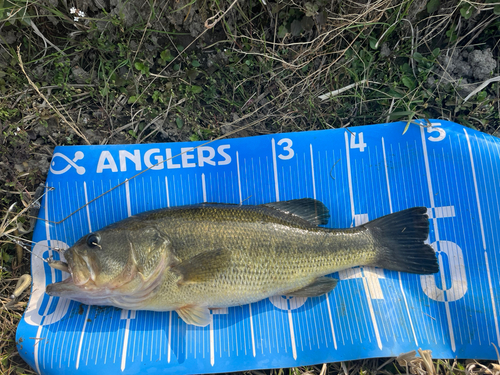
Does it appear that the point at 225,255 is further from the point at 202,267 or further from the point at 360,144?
the point at 360,144

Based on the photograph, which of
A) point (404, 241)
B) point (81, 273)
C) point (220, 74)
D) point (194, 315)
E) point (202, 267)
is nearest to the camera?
point (81, 273)

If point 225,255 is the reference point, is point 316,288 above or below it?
below

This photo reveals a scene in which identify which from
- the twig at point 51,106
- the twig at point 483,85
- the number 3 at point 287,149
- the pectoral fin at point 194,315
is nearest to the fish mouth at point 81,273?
the pectoral fin at point 194,315

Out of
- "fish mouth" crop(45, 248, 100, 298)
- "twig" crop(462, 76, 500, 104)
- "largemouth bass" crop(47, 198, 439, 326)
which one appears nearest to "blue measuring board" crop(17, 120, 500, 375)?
"largemouth bass" crop(47, 198, 439, 326)

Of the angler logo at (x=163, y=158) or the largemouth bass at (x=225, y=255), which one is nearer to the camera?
the largemouth bass at (x=225, y=255)

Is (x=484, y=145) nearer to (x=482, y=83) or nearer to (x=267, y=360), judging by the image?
(x=482, y=83)

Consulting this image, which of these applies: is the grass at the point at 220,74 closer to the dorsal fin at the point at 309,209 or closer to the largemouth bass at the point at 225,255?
the dorsal fin at the point at 309,209

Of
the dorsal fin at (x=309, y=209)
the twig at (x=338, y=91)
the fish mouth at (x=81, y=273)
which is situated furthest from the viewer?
the twig at (x=338, y=91)

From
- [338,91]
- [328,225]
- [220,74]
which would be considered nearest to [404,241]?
[328,225]
